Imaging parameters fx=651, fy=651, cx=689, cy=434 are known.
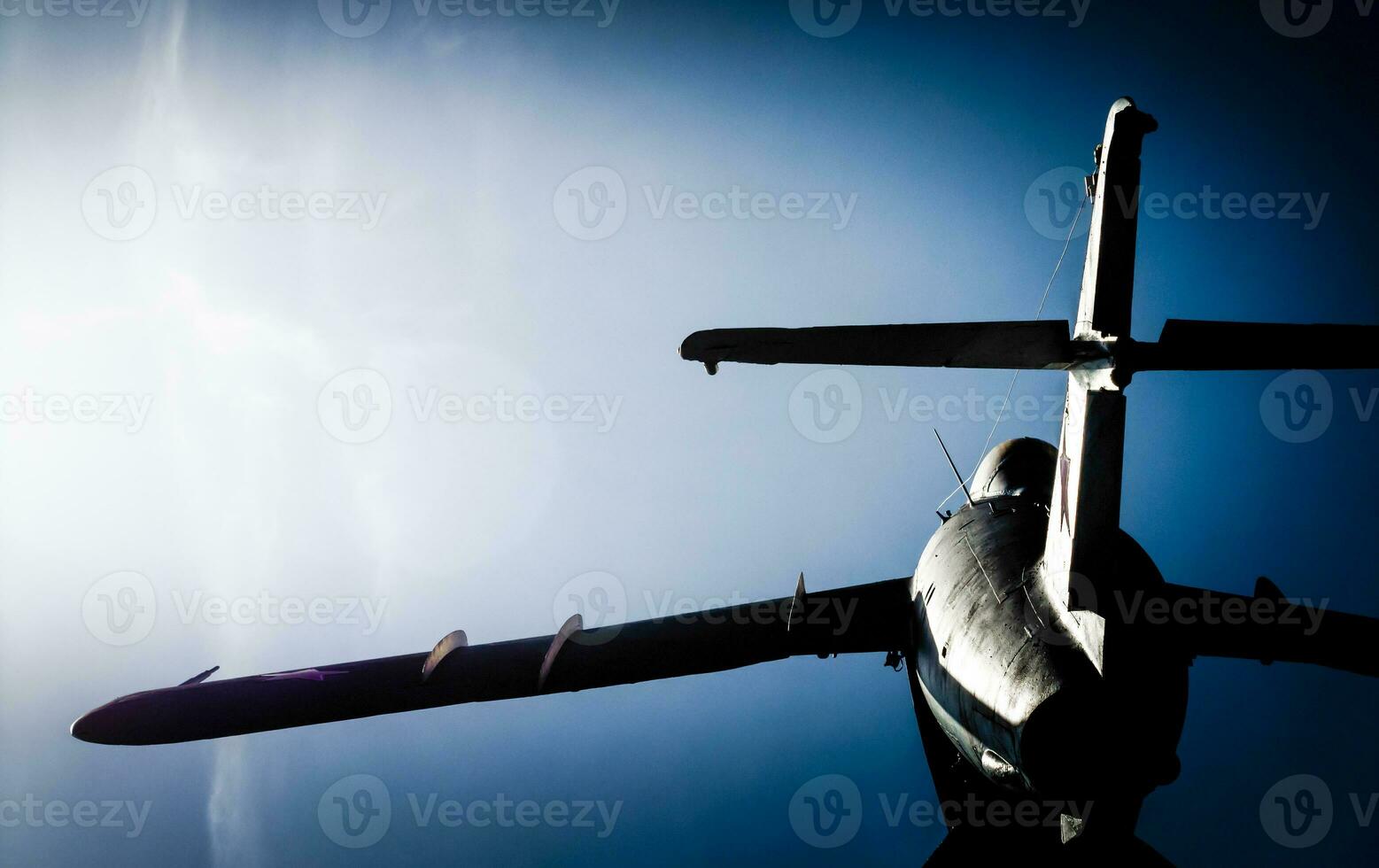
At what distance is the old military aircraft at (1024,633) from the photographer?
450 centimetres

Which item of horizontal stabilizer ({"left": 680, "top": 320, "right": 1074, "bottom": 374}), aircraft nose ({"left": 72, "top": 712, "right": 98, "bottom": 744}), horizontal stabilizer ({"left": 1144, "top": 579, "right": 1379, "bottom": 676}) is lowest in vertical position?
aircraft nose ({"left": 72, "top": 712, "right": 98, "bottom": 744})

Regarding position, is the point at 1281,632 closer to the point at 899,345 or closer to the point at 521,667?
the point at 899,345

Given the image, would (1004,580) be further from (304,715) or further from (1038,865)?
(304,715)

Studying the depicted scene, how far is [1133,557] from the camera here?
577 cm

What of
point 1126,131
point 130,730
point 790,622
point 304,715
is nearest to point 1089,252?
point 1126,131

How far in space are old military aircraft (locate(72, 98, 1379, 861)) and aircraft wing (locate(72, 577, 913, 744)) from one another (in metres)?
0.02

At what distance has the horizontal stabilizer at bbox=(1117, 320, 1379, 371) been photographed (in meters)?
4.10

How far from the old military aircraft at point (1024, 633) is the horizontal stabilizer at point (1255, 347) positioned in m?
0.01

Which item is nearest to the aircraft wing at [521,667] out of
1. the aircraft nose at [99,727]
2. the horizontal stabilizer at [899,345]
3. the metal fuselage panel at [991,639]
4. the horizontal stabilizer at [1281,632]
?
the aircraft nose at [99,727]

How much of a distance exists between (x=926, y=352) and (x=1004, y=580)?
2.84 metres

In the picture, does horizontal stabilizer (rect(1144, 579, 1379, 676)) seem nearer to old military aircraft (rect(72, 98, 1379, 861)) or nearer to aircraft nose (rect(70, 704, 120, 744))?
old military aircraft (rect(72, 98, 1379, 861))

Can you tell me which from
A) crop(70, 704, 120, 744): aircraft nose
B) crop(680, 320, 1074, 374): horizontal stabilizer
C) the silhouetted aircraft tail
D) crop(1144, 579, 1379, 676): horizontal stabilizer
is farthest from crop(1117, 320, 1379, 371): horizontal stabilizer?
crop(70, 704, 120, 744): aircraft nose

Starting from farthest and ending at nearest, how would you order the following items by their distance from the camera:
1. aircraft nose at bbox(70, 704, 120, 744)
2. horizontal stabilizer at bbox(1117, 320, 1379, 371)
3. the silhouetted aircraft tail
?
aircraft nose at bbox(70, 704, 120, 744)
the silhouetted aircraft tail
horizontal stabilizer at bbox(1117, 320, 1379, 371)

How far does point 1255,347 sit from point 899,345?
91.1 inches
